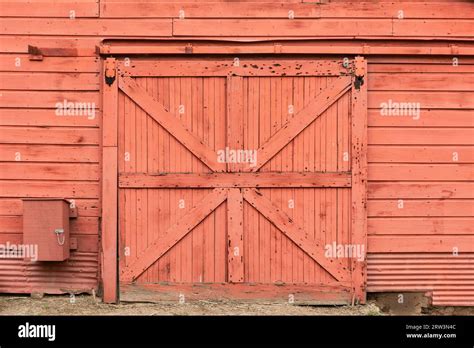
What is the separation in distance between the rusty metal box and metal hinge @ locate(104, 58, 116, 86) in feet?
5.09

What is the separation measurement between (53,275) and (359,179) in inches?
155

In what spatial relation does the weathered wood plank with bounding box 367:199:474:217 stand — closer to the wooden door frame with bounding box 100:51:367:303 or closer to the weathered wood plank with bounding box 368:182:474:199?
the weathered wood plank with bounding box 368:182:474:199

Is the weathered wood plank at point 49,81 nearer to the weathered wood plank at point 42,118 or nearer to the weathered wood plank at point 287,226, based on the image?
the weathered wood plank at point 42,118

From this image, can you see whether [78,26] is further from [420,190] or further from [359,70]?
[420,190]

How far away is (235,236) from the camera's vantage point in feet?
25.5

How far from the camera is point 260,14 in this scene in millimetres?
7836

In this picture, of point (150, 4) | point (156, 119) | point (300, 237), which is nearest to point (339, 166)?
point (300, 237)

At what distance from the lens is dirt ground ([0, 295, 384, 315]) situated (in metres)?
Answer: 7.50

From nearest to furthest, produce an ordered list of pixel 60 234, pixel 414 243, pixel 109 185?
pixel 60 234
pixel 109 185
pixel 414 243

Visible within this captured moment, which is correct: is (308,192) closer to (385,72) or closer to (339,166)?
(339,166)

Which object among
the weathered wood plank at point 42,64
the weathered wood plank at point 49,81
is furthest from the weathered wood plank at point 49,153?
the weathered wood plank at point 42,64

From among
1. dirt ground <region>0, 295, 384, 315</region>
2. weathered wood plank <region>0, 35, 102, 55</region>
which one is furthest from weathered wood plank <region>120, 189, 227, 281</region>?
weathered wood plank <region>0, 35, 102, 55</region>

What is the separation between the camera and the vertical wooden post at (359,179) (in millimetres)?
7762

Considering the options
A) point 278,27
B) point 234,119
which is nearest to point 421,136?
point 278,27
